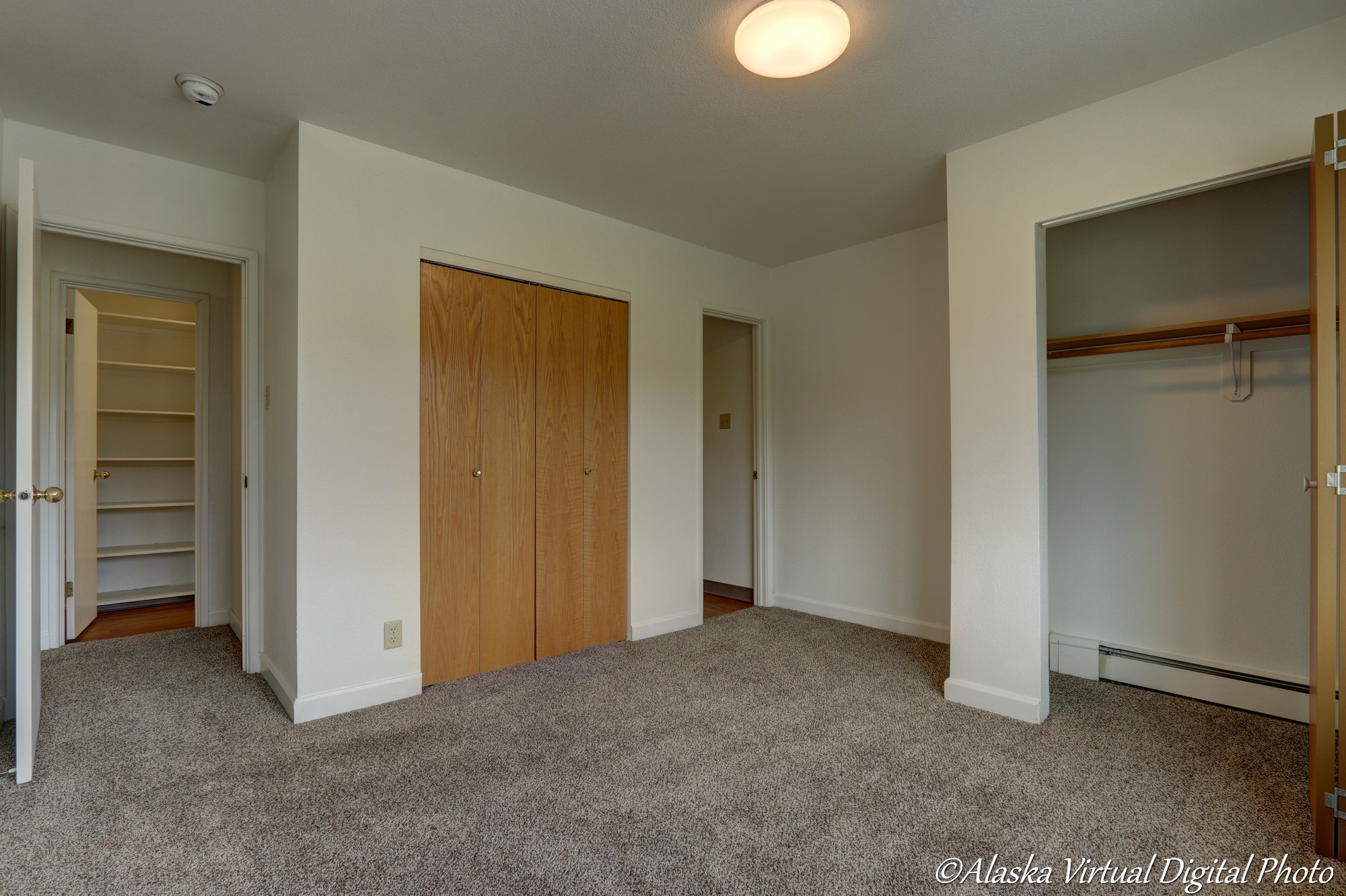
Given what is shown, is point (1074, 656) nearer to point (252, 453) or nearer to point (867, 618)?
point (867, 618)

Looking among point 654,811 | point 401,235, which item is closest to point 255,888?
point 654,811

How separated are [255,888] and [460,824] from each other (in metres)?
0.50

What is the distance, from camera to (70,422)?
→ 3.54 meters

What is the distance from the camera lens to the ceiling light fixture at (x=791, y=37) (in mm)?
1862

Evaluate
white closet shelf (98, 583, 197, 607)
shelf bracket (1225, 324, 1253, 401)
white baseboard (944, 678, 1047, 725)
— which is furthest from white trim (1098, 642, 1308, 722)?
white closet shelf (98, 583, 197, 607)

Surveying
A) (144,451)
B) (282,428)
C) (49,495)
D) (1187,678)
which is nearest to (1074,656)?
(1187,678)

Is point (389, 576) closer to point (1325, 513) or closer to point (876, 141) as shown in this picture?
point (876, 141)

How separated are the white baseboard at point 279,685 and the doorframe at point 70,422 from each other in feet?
4.00

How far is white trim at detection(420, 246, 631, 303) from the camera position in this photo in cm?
300

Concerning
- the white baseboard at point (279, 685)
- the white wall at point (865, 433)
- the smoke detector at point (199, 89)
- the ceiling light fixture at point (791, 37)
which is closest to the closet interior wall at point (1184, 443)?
the white wall at point (865, 433)

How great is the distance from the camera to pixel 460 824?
1865mm

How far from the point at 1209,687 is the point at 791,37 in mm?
3064

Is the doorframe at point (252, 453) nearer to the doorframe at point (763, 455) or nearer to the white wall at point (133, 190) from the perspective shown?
the white wall at point (133, 190)

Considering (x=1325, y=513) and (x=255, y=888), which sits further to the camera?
(x=1325, y=513)
